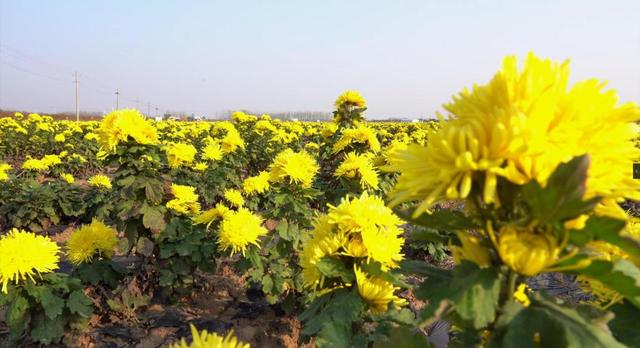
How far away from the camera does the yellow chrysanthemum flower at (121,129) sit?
395 cm

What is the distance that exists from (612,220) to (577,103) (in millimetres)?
247

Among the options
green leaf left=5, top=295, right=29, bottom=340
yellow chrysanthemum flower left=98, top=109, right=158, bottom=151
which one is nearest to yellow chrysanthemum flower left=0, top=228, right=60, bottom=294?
green leaf left=5, top=295, right=29, bottom=340

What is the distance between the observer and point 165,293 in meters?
Answer: 4.65

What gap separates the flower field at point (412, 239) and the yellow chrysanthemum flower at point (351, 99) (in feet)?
3.90

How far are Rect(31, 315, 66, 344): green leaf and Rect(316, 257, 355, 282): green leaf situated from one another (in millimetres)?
2524

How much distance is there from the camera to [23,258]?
9.55ft

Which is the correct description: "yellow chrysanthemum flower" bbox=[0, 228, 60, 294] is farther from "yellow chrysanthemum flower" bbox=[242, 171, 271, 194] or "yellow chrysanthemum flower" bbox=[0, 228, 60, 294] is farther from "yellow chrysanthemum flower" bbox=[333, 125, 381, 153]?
"yellow chrysanthemum flower" bbox=[333, 125, 381, 153]

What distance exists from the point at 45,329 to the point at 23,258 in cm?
64

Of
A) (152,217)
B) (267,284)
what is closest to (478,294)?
(267,284)

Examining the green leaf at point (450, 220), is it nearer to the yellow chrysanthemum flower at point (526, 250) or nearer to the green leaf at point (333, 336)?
the yellow chrysanthemum flower at point (526, 250)

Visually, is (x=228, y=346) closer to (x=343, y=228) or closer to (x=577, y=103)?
→ (x=577, y=103)

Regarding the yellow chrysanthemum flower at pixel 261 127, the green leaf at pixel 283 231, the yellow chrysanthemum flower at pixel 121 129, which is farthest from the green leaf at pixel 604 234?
the yellow chrysanthemum flower at pixel 261 127

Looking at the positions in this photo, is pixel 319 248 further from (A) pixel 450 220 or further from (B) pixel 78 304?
(B) pixel 78 304

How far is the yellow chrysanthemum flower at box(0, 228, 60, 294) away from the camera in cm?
284
